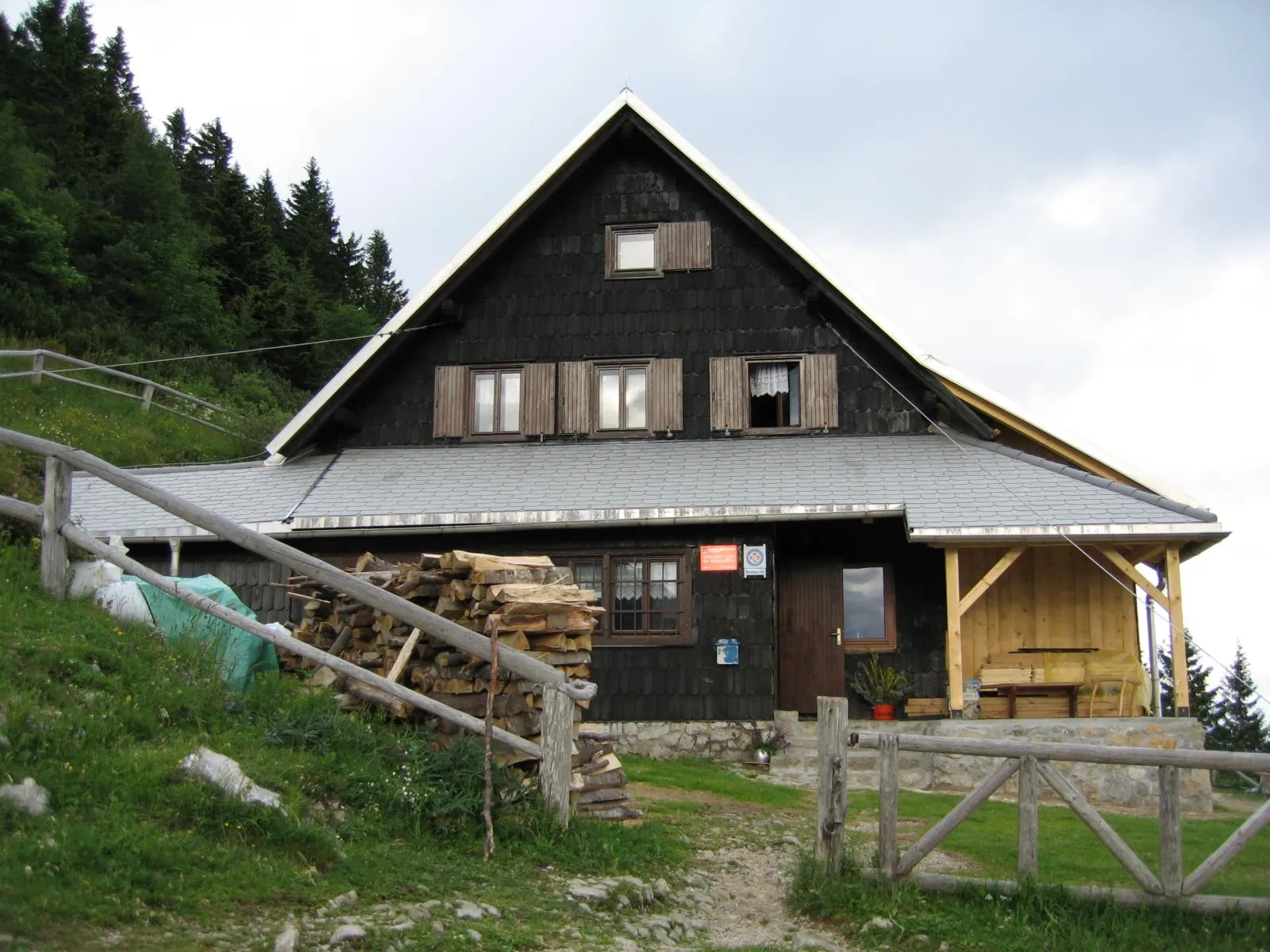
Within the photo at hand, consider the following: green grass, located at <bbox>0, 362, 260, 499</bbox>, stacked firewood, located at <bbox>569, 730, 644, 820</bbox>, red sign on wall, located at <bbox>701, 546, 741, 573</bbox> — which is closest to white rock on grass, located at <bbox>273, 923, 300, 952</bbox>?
→ stacked firewood, located at <bbox>569, 730, 644, 820</bbox>

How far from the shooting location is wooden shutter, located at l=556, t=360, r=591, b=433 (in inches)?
752

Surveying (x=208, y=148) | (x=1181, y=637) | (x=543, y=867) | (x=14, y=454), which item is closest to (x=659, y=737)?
(x=1181, y=637)

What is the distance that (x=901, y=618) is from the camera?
17.2m

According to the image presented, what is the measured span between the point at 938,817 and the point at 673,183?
11.1 metres

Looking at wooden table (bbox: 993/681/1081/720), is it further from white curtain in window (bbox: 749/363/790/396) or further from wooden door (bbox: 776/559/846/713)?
white curtain in window (bbox: 749/363/790/396)

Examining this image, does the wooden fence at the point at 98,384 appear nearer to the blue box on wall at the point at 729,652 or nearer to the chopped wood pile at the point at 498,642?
the blue box on wall at the point at 729,652

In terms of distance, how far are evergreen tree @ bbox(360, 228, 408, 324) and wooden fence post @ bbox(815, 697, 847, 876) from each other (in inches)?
1819

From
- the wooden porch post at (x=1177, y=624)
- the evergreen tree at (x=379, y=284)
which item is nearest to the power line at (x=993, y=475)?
the wooden porch post at (x=1177, y=624)

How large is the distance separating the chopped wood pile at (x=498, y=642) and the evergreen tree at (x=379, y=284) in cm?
4376

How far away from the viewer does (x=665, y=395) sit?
1898cm

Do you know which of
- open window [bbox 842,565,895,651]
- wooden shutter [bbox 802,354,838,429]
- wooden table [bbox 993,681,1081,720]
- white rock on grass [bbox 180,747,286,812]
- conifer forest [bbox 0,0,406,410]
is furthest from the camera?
conifer forest [bbox 0,0,406,410]

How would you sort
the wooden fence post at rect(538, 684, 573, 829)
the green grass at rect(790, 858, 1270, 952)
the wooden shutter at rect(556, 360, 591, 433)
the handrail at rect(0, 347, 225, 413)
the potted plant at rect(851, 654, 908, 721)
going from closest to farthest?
the green grass at rect(790, 858, 1270, 952) < the wooden fence post at rect(538, 684, 573, 829) < the potted plant at rect(851, 654, 908, 721) < the wooden shutter at rect(556, 360, 591, 433) < the handrail at rect(0, 347, 225, 413)

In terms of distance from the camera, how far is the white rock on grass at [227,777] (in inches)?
289

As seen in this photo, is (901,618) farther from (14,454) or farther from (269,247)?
(269,247)
